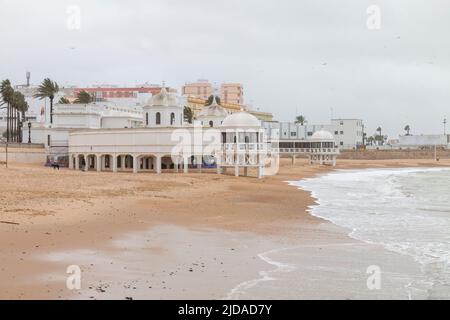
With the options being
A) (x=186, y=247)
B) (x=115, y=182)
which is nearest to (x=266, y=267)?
(x=186, y=247)

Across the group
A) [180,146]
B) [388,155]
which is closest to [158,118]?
[180,146]

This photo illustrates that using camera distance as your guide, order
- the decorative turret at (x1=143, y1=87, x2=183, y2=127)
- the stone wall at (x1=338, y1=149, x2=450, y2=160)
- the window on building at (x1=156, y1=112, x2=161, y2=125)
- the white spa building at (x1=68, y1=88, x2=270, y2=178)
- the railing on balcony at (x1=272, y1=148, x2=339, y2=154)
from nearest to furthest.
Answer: the white spa building at (x1=68, y1=88, x2=270, y2=178) → the decorative turret at (x1=143, y1=87, x2=183, y2=127) → the window on building at (x1=156, y1=112, x2=161, y2=125) → the railing on balcony at (x1=272, y1=148, x2=339, y2=154) → the stone wall at (x1=338, y1=149, x2=450, y2=160)

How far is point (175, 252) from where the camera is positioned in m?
14.0

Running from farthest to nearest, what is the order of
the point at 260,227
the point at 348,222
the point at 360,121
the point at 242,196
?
the point at 360,121 < the point at 242,196 < the point at 348,222 < the point at 260,227

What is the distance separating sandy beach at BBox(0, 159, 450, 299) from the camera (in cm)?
1038

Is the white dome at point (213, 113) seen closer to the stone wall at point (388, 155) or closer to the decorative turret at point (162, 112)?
the decorative turret at point (162, 112)

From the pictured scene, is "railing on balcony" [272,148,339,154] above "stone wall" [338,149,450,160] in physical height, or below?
above

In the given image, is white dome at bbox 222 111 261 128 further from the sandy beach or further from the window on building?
the sandy beach

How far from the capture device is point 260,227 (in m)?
19.5

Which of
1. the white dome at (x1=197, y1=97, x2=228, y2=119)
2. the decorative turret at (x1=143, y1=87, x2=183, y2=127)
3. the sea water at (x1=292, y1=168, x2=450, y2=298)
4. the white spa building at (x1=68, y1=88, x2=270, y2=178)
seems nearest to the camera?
the sea water at (x1=292, y1=168, x2=450, y2=298)

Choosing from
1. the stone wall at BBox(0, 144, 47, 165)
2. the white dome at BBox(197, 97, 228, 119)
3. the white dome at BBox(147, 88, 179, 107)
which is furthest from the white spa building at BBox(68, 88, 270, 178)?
the white dome at BBox(197, 97, 228, 119)

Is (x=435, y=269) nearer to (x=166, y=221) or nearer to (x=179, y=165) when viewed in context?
(x=166, y=221)

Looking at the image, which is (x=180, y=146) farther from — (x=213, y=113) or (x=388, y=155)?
(x=388, y=155)
